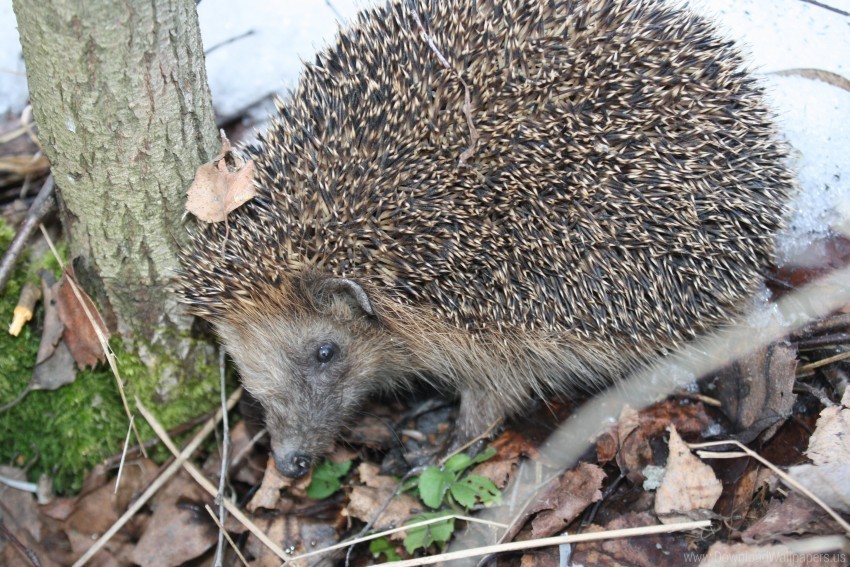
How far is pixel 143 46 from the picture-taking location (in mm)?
2770

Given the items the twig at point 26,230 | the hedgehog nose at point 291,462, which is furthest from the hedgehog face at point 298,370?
the twig at point 26,230

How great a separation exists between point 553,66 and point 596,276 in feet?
2.91

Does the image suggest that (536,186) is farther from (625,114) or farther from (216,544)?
(216,544)

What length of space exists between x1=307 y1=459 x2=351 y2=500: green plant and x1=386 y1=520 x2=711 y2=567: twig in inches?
27.2

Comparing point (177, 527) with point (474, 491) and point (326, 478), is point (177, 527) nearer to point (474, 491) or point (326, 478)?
point (326, 478)

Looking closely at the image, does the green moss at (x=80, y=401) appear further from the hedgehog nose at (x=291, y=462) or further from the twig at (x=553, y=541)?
the twig at (x=553, y=541)

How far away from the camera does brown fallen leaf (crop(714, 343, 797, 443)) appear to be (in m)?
3.33

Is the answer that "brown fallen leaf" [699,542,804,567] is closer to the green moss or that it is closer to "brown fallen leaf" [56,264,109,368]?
the green moss

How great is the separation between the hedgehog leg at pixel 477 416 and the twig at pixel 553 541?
2.47ft

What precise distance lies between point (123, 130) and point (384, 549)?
85.7 inches

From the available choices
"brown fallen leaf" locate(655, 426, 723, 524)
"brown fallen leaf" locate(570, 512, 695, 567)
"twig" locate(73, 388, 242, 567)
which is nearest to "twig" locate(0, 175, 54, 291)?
"twig" locate(73, 388, 242, 567)

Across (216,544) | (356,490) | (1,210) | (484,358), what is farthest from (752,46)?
(1,210)

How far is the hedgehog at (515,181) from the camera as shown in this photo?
305 cm

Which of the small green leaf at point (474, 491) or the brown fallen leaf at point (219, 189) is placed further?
the small green leaf at point (474, 491)
